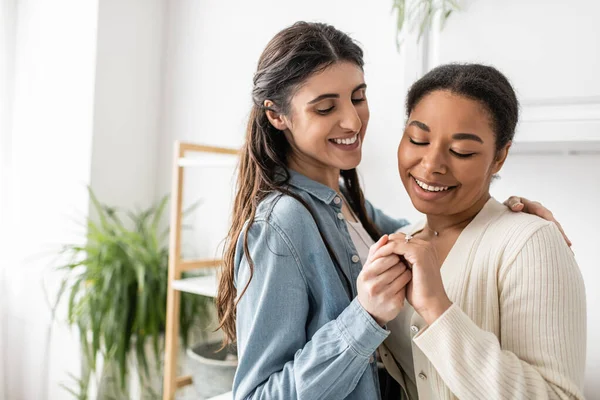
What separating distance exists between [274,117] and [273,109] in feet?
0.05

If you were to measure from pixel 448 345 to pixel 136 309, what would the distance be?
5.02ft

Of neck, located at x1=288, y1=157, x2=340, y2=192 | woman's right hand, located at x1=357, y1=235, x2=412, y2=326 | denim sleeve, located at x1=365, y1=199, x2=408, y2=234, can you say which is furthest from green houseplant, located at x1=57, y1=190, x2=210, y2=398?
woman's right hand, located at x1=357, y1=235, x2=412, y2=326

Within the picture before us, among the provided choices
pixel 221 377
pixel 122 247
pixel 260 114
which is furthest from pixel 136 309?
pixel 260 114

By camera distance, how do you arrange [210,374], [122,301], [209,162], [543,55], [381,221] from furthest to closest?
1. [122,301]
2. [210,374]
3. [209,162]
4. [381,221]
5. [543,55]

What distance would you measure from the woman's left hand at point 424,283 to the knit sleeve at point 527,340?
0.06ft

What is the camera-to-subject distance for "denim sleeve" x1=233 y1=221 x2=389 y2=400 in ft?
2.65

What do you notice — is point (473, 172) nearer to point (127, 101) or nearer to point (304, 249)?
point (304, 249)

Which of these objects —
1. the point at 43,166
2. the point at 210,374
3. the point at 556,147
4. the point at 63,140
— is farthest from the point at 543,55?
the point at 43,166

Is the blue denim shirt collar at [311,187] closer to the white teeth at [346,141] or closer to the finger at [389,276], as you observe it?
the white teeth at [346,141]

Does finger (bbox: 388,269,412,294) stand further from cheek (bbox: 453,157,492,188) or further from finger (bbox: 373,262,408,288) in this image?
cheek (bbox: 453,157,492,188)

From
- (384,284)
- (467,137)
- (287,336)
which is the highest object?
(467,137)

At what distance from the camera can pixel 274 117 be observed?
0.99 m

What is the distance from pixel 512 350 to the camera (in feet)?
2.63

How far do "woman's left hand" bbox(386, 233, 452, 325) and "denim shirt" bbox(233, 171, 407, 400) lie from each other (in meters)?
0.07
